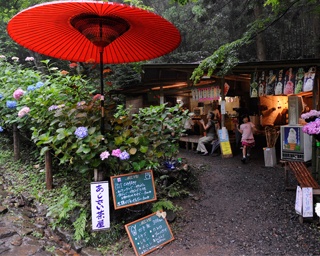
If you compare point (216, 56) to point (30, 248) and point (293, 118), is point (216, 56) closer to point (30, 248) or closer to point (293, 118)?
point (293, 118)

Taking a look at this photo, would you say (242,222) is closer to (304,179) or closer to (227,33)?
(304,179)

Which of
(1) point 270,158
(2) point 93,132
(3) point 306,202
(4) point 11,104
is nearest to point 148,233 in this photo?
(2) point 93,132

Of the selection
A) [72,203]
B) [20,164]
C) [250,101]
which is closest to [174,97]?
[250,101]

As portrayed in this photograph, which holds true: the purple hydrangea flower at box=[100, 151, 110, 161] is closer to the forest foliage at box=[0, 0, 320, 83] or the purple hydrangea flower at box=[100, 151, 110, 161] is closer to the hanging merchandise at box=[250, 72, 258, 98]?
the hanging merchandise at box=[250, 72, 258, 98]

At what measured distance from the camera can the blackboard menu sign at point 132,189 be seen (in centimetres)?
352

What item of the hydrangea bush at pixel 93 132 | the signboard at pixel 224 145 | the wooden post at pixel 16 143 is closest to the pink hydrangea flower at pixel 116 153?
the hydrangea bush at pixel 93 132

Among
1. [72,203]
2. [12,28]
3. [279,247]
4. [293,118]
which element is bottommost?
[279,247]

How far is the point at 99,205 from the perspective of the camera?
3480mm

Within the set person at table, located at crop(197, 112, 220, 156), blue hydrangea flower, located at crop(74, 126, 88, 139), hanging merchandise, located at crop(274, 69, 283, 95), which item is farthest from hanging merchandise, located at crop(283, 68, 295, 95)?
blue hydrangea flower, located at crop(74, 126, 88, 139)

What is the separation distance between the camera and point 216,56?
638 centimetres

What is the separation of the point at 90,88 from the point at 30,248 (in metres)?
2.90

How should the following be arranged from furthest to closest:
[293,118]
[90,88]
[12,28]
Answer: [293,118]
[90,88]
[12,28]

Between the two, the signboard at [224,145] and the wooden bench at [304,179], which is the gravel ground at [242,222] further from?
the signboard at [224,145]

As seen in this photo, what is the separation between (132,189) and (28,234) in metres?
1.76
